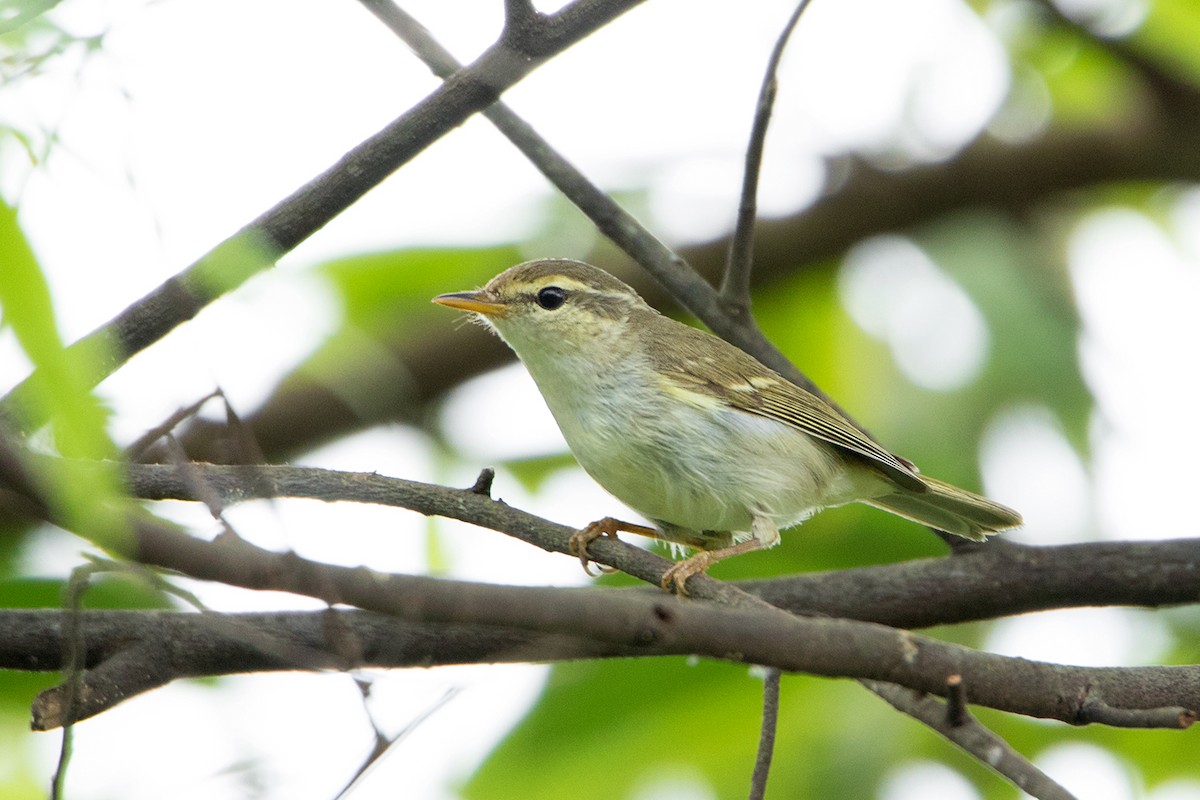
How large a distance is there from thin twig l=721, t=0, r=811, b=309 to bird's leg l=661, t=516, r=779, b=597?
71 cm

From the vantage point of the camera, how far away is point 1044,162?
5961 millimetres

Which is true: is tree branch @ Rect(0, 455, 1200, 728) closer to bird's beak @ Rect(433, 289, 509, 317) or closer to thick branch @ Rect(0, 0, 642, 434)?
thick branch @ Rect(0, 0, 642, 434)

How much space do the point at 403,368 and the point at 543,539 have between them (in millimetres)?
3212

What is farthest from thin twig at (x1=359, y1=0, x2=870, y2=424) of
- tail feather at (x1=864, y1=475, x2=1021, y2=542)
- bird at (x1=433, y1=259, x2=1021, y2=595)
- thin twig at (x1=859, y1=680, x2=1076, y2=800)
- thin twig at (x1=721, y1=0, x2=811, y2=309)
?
thin twig at (x1=859, y1=680, x2=1076, y2=800)

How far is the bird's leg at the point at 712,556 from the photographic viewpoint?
291cm

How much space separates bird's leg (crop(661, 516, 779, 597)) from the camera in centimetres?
291

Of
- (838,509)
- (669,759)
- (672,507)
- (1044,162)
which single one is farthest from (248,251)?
(1044,162)

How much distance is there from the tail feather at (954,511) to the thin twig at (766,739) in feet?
3.54

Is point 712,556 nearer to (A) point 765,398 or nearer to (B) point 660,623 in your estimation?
(A) point 765,398

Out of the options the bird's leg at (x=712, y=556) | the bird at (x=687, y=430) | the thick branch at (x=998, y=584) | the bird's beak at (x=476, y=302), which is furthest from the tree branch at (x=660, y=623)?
the bird's beak at (x=476, y=302)

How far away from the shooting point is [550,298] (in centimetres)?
458

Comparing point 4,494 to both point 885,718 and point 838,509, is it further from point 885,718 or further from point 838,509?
point 838,509

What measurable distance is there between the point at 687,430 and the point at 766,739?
4.34ft

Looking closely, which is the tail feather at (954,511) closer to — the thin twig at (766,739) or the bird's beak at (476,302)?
the thin twig at (766,739)
